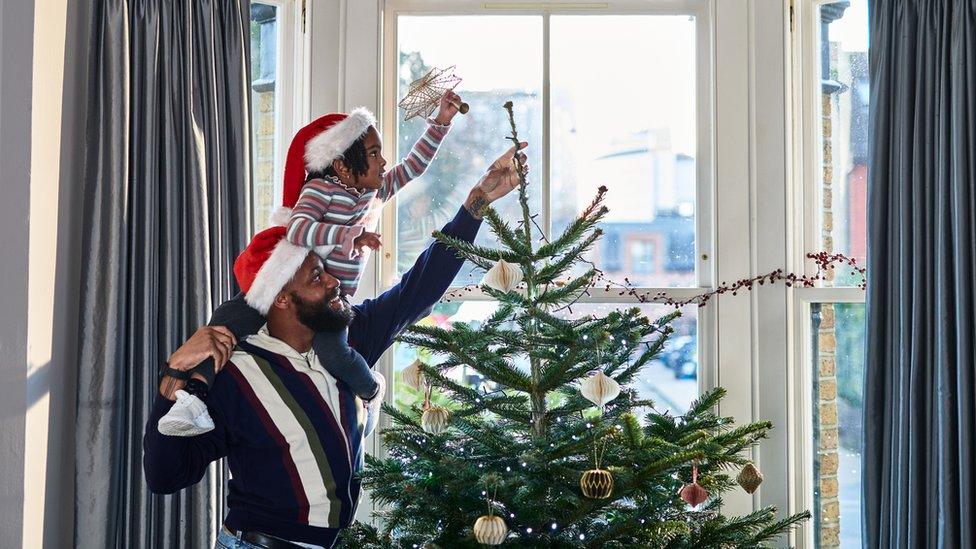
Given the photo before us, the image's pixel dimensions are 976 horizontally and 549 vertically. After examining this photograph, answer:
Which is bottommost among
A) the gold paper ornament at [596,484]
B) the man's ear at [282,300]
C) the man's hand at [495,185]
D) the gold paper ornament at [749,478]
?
the gold paper ornament at [749,478]

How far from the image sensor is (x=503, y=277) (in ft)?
5.78

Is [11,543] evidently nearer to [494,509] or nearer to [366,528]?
[366,528]

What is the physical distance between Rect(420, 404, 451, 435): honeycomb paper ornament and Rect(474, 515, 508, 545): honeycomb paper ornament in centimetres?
25

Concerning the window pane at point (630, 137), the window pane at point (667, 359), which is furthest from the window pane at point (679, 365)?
the window pane at point (630, 137)

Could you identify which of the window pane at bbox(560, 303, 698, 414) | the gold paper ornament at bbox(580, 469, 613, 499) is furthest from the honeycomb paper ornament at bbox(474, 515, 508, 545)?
the window pane at bbox(560, 303, 698, 414)

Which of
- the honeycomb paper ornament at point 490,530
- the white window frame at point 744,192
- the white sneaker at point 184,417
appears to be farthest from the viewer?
the white window frame at point 744,192

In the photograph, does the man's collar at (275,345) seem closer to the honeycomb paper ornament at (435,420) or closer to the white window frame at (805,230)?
the honeycomb paper ornament at (435,420)

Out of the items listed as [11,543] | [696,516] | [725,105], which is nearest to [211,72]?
[11,543]

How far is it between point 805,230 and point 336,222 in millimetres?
1327

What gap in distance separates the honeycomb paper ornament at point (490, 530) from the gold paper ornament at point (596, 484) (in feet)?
→ 0.52

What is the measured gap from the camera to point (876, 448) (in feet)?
7.36

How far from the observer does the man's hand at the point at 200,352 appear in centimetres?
180

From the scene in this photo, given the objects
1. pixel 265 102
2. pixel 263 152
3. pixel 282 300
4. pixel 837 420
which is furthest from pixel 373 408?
pixel 837 420

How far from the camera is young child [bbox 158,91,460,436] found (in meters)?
1.87
